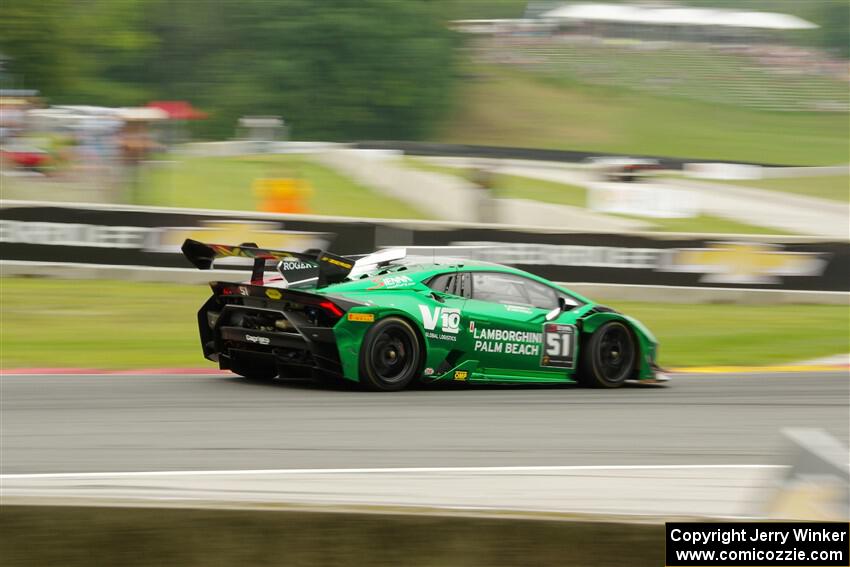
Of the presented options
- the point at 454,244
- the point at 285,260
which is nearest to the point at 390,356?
the point at 285,260

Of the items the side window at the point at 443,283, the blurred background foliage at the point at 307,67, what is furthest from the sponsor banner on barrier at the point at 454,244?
the blurred background foliage at the point at 307,67

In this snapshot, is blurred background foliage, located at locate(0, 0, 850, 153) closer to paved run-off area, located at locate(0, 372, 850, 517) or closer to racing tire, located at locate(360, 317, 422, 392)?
paved run-off area, located at locate(0, 372, 850, 517)

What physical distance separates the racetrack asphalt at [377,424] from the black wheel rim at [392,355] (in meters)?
0.19

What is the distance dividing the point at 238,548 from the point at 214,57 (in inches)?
2343

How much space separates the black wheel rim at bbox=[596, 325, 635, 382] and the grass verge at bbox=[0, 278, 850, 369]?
9.07 feet

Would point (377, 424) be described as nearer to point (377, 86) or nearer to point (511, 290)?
point (511, 290)

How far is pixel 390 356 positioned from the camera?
30.1 feet

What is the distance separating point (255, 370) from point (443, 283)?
1811mm

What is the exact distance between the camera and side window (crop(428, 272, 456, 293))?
372 inches

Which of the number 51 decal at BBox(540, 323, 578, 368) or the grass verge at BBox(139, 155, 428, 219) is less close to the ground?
the grass verge at BBox(139, 155, 428, 219)

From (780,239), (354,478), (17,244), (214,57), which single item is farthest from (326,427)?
→ (214,57)

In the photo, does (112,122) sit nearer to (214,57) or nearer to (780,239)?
(780,239)

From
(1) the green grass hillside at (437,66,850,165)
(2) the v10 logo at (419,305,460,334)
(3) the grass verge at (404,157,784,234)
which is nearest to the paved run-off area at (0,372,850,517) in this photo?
(2) the v10 logo at (419,305,460,334)

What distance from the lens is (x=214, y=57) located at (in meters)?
60.3
